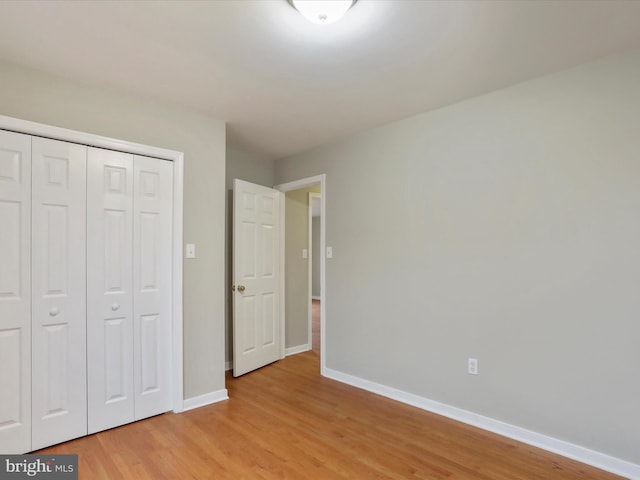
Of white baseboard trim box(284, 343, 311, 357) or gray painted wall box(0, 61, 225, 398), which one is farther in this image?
white baseboard trim box(284, 343, 311, 357)

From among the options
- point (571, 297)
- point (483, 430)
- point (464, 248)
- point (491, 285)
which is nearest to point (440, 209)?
point (464, 248)

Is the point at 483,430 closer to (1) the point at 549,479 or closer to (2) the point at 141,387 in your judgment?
(1) the point at 549,479

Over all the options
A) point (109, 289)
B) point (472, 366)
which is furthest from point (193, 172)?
point (472, 366)

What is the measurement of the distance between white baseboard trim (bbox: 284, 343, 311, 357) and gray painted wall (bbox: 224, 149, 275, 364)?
0.80 m

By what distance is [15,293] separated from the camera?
2.15m

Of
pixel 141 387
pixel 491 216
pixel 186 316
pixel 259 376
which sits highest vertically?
pixel 491 216

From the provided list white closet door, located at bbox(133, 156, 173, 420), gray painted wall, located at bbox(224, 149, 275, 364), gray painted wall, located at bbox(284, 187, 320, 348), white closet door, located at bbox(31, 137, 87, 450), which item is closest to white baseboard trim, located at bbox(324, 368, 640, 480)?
gray painted wall, located at bbox(284, 187, 320, 348)

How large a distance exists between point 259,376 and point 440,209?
8.05ft

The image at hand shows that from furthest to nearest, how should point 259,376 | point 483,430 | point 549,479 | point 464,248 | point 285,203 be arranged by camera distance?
1. point 285,203
2. point 259,376
3. point 464,248
4. point 483,430
5. point 549,479

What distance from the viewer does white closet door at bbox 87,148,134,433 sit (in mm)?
2420

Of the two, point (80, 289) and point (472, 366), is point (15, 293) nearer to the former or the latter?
point (80, 289)

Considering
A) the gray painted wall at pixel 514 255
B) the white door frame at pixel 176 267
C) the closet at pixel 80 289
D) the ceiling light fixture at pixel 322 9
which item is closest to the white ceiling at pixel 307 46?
the ceiling light fixture at pixel 322 9

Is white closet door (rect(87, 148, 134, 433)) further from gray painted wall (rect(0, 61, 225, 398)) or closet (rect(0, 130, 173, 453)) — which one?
gray painted wall (rect(0, 61, 225, 398))

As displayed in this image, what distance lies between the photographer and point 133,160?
8.58 ft
